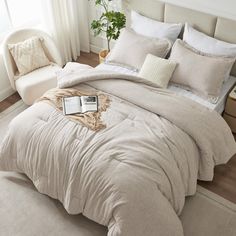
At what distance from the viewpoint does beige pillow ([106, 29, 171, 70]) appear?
3.35 meters

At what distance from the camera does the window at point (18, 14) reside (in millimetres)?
3745

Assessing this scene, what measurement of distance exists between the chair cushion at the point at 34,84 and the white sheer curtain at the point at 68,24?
70cm

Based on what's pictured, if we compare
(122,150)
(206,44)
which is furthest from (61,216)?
(206,44)

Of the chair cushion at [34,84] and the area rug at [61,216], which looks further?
the chair cushion at [34,84]

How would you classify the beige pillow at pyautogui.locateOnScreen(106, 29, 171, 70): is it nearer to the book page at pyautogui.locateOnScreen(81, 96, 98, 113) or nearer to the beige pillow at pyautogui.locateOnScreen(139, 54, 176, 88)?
the beige pillow at pyautogui.locateOnScreen(139, 54, 176, 88)

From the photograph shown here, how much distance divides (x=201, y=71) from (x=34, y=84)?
1675mm

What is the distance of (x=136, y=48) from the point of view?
338cm

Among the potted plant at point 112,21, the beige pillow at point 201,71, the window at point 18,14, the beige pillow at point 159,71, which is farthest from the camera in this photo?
the window at point 18,14

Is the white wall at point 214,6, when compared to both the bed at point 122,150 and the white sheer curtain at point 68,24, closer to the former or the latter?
the bed at point 122,150

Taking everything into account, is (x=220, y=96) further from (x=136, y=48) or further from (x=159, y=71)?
(x=136, y=48)

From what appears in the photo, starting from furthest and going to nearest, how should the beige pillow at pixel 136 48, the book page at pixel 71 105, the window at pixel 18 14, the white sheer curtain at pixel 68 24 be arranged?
the white sheer curtain at pixel 68 24, the window at pixel 18 14, the beige pillow at pixel 136 48, the book page at pixel 71 105

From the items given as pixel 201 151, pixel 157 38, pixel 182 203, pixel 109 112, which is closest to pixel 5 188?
pixel 109 112

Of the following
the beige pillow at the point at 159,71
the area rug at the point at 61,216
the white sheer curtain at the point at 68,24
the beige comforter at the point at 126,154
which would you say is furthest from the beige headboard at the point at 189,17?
the area rug at the point at 61,216

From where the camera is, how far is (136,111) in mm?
2797
